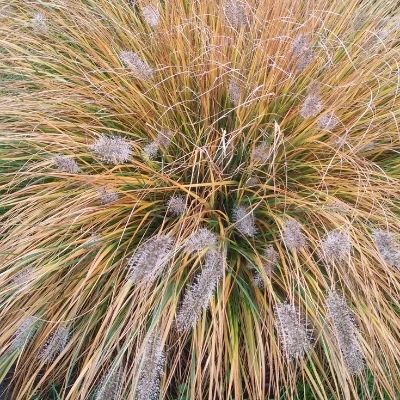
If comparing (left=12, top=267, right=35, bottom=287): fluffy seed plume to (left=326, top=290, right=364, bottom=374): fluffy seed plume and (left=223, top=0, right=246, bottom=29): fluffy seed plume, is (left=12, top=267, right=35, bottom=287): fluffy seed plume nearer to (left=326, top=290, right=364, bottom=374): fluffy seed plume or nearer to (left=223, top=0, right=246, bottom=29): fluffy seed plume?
(left=326, top=290, right=364, bottom=374): fluffy seed plume

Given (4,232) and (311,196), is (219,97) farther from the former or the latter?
(4,232)

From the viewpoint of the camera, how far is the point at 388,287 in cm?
203

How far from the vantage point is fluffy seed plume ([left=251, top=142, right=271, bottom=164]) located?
2.05m

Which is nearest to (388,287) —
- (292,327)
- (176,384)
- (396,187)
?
(396,187)

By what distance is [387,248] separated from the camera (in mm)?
1755

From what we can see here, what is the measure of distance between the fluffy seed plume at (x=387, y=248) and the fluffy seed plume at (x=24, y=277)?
1.09 m

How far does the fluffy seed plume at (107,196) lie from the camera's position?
200 centimetres

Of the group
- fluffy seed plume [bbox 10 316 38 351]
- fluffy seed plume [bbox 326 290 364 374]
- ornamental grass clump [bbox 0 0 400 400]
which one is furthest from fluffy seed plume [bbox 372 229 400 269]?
fluffy seed plume [bbox 10 316 38 351]

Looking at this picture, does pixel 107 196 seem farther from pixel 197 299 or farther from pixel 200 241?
pixel 197 299

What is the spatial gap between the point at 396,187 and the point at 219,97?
765 mm

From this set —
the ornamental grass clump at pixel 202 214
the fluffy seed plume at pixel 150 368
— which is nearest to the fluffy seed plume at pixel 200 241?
the ornamental grass clump at pixel 202 214

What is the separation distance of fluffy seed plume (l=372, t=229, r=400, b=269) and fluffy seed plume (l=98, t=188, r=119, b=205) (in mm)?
876

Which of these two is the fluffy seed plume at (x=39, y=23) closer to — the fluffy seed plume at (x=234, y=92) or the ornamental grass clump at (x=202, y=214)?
the ornamental grass clump at (x=202, y=214)

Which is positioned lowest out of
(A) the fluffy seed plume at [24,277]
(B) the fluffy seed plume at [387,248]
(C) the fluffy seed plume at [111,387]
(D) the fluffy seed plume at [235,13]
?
(C) the fluffy seed plume at [111,387]
